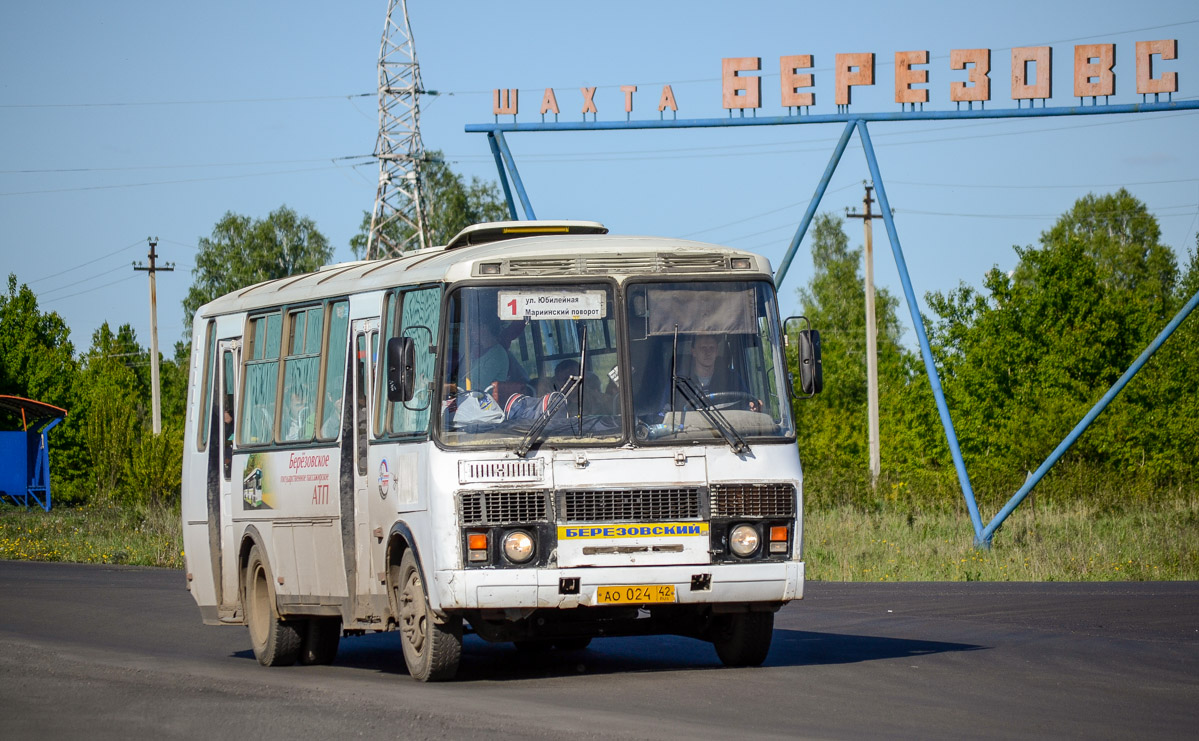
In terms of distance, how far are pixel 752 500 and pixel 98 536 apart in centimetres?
3146

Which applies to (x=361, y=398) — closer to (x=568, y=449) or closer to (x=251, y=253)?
(x=568, y=449)

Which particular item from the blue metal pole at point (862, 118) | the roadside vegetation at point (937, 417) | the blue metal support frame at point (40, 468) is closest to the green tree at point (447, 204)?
the roadside vegetation at point (937, 417)

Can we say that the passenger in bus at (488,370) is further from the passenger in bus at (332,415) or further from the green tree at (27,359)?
→ the green tree at (27,359)

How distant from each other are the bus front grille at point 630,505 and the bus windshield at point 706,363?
0.37 metres

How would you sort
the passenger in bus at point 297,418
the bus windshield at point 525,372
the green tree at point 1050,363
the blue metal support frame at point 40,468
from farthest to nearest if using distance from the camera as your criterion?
1. the blue metal support frame at point 40,468
2. the green tree at point 1050,363
3. the passenger in bus at point 297,418
4. the bus windshield at point 525,372

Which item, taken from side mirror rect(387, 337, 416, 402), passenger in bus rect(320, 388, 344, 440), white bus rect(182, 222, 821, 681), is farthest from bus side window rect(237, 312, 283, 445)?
side mirror rect(387, 337, 416, 402)

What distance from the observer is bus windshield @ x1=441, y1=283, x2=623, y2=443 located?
11289 millimetres

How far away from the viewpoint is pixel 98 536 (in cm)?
4003

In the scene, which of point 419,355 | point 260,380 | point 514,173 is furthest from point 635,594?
point 514,173

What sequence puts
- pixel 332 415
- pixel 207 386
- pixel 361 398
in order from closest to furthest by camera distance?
pixel 361 398 < pixel 332 415 < pixel 207 386

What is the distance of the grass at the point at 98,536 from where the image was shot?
114 ft

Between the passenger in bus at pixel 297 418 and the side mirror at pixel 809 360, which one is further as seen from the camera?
the passenger in bus at pixel 297 418

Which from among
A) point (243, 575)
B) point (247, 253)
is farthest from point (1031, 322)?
point (243, 575)

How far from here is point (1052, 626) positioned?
641 inches
